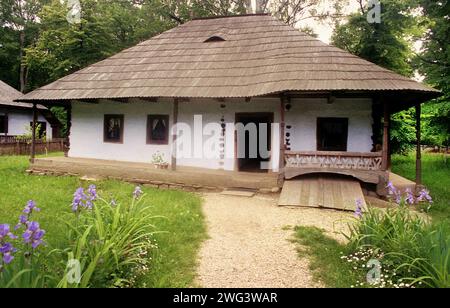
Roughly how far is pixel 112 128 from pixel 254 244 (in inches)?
376

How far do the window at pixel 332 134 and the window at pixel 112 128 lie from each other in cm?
770

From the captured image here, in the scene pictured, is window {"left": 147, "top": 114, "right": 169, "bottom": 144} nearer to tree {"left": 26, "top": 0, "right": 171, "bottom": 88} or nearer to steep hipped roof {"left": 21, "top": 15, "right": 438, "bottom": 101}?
steep hipped roof {"left": 21, "top": 15, "right": 438, "bottom": 101}

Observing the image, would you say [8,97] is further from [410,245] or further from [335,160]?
[410,245]

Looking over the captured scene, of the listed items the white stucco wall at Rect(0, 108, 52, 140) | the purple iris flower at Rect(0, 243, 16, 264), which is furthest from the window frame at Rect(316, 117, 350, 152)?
the white stucco wall at Rect(0, 108, 52, 140)

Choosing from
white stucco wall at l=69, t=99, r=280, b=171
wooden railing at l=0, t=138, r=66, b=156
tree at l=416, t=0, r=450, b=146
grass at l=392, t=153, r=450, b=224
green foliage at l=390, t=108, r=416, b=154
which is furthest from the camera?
wooden railing at l=0, t=138, r=66, b=156

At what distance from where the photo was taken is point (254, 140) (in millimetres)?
11586

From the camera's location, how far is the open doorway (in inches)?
447

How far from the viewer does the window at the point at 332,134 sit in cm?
1062

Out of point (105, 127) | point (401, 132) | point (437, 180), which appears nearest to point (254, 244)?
point (105, 127)

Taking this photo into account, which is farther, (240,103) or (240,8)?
(240,8)

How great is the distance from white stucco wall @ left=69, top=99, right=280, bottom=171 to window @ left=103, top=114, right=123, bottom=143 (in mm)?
178

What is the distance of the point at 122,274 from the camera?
3912 millimetres

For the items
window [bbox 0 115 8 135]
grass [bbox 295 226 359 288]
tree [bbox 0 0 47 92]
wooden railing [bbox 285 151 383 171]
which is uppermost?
tree [bbox 0 0 47 92]
